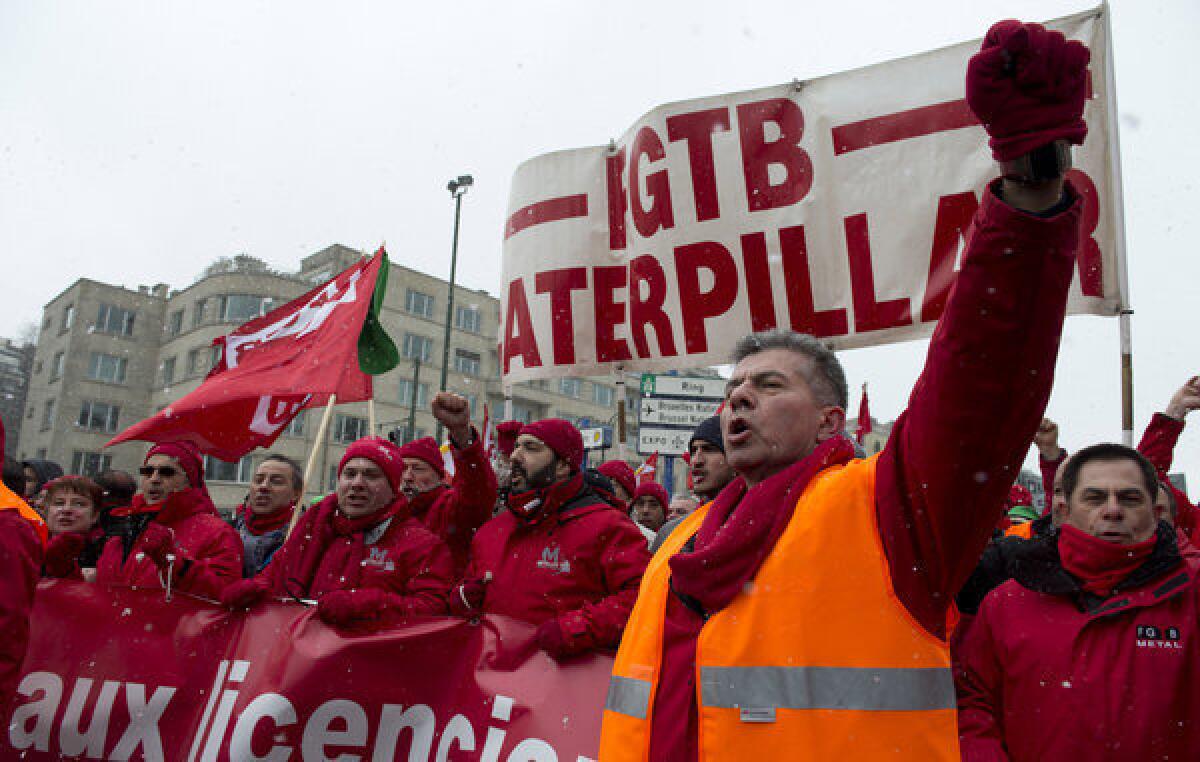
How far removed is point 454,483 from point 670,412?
4.80m

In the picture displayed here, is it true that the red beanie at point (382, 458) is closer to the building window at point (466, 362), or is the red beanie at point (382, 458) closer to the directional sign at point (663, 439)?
the directional sign at point (663, 439)

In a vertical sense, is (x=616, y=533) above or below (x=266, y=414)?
below

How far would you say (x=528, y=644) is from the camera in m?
3.50

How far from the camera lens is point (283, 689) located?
3512mm

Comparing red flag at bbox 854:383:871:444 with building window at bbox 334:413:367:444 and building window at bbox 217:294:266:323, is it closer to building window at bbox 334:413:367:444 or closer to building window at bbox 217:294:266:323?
building window at bbox 334:413:367:444

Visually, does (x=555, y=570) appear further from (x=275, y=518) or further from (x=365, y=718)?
(x=275, y=518)

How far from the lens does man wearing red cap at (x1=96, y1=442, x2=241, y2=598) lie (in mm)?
3854

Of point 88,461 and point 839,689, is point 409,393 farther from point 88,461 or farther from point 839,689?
point 839,689

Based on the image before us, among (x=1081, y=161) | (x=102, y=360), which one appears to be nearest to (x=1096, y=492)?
(x=1081, y=161)

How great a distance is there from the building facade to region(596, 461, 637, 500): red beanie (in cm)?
3205

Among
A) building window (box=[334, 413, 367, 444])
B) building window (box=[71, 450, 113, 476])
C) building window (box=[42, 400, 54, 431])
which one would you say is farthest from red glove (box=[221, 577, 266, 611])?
building window (box=[42, 400, 54, 431])

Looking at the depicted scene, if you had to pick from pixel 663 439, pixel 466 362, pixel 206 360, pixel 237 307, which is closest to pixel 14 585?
pixel 663 439

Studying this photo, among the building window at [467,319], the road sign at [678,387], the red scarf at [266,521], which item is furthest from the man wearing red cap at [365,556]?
the building window at [467,319]

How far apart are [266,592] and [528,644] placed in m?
1.28
